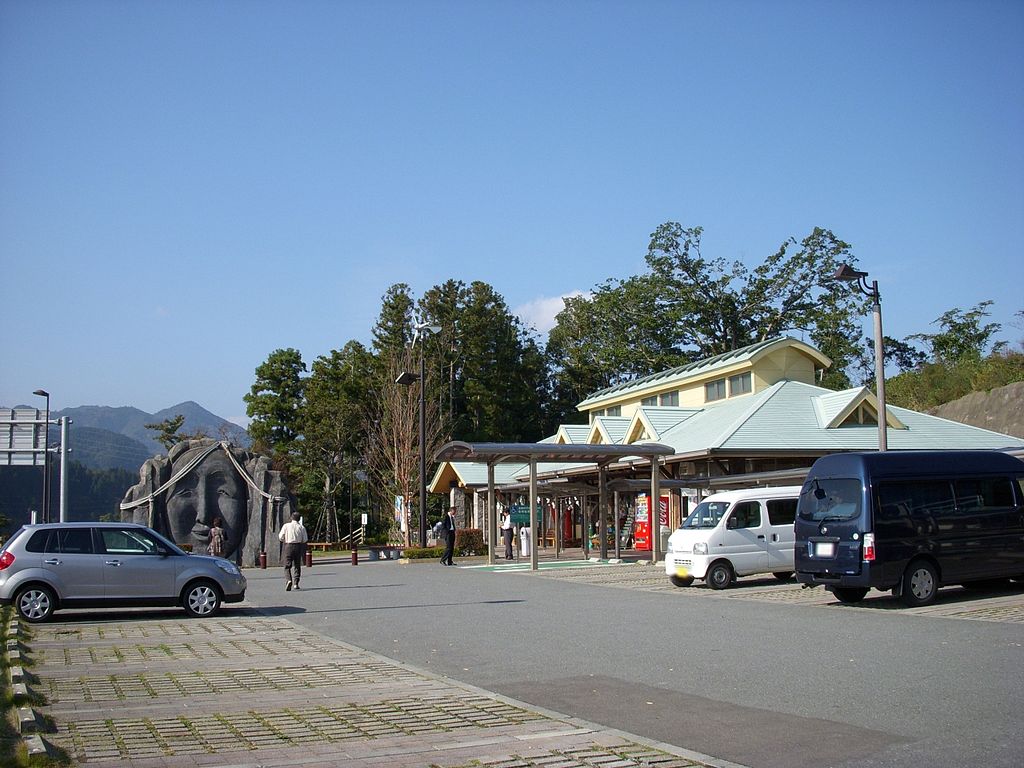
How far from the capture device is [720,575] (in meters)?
21.2

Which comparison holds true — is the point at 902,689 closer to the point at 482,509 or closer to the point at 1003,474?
the point at 1003,474

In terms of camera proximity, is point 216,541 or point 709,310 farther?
point 709,310

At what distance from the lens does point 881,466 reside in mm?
16047

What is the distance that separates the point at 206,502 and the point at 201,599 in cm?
1329

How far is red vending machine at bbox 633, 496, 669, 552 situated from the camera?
110 feet

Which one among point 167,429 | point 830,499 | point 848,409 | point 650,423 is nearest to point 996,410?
point 848,409

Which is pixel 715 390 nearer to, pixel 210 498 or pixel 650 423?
pixel 650 423

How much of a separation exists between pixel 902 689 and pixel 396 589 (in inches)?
612

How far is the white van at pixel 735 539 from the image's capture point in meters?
21.1

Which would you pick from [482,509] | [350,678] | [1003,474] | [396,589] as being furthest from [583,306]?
[350,678]

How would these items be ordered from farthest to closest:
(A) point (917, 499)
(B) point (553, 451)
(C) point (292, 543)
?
(B) point (553, 451)
(C) point (292, 543)
(A) point (917, 499)

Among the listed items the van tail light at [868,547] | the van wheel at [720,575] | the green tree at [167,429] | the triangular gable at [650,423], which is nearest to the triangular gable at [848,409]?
the triangular gable at [650,423]

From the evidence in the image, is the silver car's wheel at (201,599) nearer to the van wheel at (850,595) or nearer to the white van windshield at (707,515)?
the white van windshield at (707,515)

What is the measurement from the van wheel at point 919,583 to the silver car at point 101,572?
10.9m
